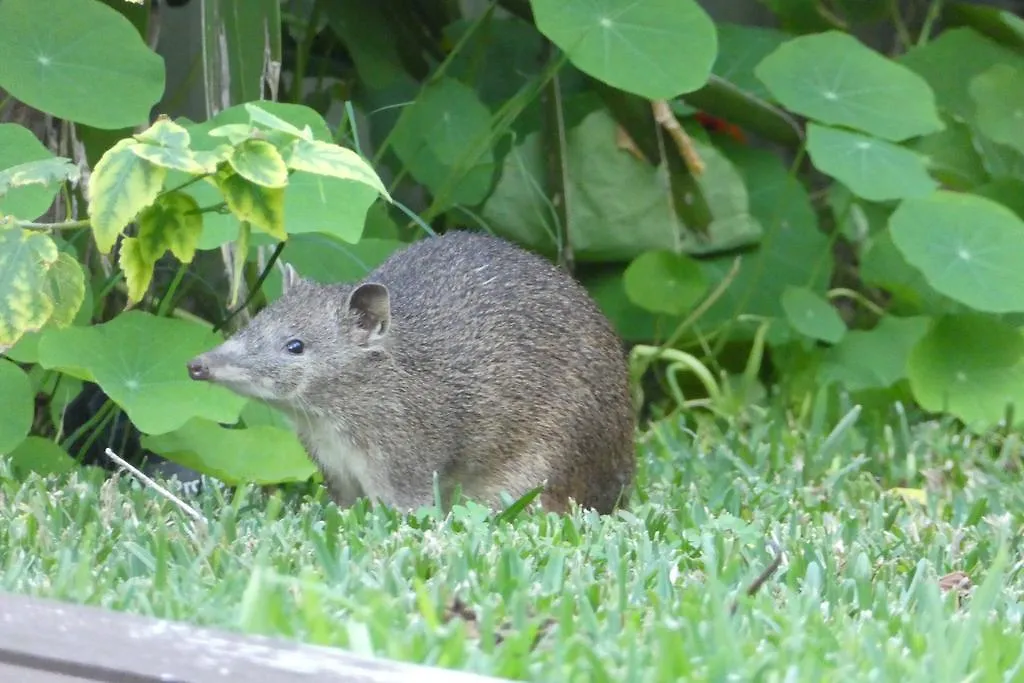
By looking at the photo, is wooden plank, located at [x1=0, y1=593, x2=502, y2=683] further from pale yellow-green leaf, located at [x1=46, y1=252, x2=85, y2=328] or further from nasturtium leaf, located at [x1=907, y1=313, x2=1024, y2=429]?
nasturtium leaf, located at [x1=907, y1=313, x2=1024, y2=429]

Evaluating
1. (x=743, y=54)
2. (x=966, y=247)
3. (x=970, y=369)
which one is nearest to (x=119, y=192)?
(x=966, y=247)

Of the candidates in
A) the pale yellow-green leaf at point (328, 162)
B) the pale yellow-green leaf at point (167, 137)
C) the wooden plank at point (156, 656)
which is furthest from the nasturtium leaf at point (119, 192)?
the wooden plank at point (156, 656)

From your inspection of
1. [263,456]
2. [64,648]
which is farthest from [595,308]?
[64,648]

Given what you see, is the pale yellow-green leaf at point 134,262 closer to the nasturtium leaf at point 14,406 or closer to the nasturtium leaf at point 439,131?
the nasturtium leaf at point 14,406

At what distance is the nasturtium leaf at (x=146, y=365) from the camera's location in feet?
11.6

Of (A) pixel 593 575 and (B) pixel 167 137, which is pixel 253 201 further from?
(A) pixel 593 575

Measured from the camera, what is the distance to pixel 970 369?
5137 millimetres

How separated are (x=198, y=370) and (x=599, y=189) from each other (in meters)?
2.70

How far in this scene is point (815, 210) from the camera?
6.39m

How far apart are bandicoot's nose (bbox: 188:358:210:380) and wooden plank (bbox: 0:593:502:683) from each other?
1.38 meters

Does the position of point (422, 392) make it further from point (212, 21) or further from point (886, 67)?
point (886, 67)

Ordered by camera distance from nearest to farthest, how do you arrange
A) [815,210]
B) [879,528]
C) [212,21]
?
[879,528], [212,21], [815,210]

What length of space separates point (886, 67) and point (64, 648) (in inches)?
165

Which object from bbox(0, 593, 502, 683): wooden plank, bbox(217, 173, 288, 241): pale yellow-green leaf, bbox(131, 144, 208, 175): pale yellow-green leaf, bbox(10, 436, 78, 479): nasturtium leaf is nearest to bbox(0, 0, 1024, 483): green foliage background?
bbox(10, 436, 78, 479): nasturtium leaf
